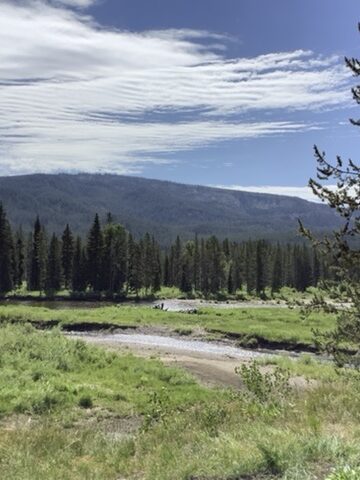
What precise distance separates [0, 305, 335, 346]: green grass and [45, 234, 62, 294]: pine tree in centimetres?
4480

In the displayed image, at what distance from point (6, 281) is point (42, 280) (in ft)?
26.6

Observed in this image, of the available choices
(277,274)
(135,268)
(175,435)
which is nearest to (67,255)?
(135,268)

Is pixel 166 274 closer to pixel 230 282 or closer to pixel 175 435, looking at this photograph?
pixel 230 282

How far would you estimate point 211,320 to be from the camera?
6278cm

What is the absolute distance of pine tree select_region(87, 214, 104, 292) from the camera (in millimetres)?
111000

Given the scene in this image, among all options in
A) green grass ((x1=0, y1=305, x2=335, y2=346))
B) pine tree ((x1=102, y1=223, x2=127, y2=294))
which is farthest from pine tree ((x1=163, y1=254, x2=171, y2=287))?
green grass ((x1=0, y1=305, x2=335, y2=346))

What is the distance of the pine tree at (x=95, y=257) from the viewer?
4370 inches

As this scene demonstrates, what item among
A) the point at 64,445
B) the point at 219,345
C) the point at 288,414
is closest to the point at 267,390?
the point at 288,414

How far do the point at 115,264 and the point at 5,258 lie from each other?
20.6 m

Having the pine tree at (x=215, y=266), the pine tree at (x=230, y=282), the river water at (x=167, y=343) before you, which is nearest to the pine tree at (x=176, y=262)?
the pine tree at (x=215, y=266)

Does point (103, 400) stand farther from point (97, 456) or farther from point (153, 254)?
point (153, 254)

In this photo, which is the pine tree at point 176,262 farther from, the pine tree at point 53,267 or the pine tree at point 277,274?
the pine tree at point 53,267

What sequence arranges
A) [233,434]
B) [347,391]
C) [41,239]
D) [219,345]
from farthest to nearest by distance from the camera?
[41,239], [219,345], [347,391], [233,434]

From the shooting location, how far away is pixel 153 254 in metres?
120
